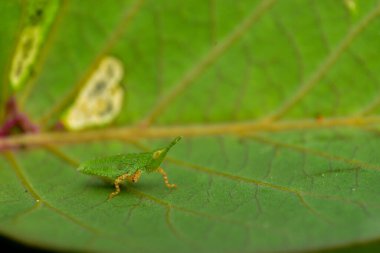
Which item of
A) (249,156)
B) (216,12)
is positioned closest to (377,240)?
(249,156)

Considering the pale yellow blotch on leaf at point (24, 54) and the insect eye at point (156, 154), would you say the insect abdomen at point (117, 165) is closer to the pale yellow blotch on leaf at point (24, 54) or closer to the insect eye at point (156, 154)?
the insect eye at point (156, 154)

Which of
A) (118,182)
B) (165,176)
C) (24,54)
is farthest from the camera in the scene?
(24,54)

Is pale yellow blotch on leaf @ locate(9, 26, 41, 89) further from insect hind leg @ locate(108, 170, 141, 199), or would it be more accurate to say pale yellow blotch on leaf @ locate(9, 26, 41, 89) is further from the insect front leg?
the insect front leg

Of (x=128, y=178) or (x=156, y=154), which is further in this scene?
(x=128, y=178)

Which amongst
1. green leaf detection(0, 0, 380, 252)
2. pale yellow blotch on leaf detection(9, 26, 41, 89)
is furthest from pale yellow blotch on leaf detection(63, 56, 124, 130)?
pale yellow blotch on leaf detection(9, 26, 41, 89)

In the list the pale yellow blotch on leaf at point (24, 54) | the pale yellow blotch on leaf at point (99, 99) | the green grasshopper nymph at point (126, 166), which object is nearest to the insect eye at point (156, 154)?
the green grasshopper nymph at point (126, 166)

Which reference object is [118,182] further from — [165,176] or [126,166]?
[165,176]

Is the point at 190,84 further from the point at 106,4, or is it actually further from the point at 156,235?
the point at 156,235

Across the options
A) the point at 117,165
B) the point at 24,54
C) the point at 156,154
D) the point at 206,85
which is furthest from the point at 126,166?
the point at 24,54
